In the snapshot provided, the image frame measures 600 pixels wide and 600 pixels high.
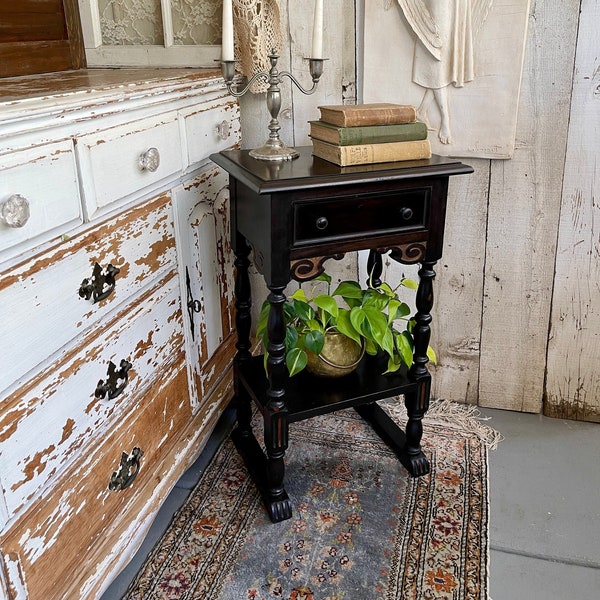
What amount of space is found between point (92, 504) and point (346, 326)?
66cm

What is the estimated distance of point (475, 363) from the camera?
1.83 meters

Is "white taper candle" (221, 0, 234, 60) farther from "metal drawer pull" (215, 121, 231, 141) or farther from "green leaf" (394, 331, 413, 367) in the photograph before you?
"green leaf" (394, 331, 413, 367)

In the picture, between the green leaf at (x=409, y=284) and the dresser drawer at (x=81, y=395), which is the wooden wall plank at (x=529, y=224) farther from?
the dresser drawer at (x=81, y=395)

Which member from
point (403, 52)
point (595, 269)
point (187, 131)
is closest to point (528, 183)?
point (595, 269)

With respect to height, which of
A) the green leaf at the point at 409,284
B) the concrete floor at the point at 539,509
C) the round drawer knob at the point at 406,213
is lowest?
the concrete floor at the point at 539,509

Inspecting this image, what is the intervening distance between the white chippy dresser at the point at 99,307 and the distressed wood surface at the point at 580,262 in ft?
2.95

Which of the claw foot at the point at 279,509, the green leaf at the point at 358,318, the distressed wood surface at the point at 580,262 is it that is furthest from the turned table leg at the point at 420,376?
the distressed wood surface at the point at 580,262

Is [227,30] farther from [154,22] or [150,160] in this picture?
[154,22]

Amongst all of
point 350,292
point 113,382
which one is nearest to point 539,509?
point 350,292

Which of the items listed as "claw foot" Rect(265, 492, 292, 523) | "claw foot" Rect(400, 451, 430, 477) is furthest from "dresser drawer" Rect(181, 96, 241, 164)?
"claw foot" Rect(400, 451, 430, 477)

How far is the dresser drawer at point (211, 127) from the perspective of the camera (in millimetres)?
1401

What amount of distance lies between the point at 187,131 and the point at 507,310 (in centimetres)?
102

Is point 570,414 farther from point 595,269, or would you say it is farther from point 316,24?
point 316,24

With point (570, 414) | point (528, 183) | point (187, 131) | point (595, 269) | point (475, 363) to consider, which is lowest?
point (570, 414)
